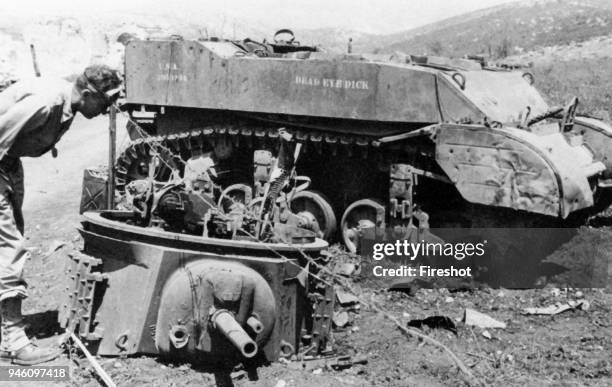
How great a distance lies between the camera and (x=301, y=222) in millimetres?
6684

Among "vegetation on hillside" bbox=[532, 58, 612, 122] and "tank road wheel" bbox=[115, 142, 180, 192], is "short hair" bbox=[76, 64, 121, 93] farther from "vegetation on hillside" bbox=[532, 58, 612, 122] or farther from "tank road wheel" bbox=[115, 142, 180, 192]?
"vegetation on hillside" bbox=[532, 58, 612, 122]

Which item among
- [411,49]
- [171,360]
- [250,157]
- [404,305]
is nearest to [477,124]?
[404,305]

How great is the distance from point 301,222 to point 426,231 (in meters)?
1.76

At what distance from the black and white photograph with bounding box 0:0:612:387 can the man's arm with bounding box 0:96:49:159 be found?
13 mm

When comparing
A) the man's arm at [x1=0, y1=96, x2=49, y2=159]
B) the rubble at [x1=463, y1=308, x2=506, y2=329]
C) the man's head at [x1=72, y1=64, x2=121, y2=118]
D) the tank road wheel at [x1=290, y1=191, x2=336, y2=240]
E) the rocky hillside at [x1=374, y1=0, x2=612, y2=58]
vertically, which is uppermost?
the rocky hillside at [x1=374, y1=0, x2=612, y2=58]

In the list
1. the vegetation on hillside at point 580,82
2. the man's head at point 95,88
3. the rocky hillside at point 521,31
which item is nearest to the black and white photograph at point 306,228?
the man's head at point 95,88

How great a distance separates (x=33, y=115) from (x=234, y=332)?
2005 millimetres

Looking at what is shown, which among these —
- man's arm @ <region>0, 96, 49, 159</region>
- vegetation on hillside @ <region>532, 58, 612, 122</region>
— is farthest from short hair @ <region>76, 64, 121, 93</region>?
vegetation on hillside @ <region>532, 58, 612, 122</region>

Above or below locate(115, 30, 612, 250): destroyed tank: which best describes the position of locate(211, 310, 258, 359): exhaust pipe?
below

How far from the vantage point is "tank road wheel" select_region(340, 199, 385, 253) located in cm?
829

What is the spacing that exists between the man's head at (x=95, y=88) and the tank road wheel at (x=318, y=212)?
3608 mm

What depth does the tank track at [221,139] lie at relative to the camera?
8.69 meters

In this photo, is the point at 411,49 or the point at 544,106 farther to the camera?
the point at 411,49

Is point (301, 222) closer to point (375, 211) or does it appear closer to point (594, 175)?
point (375, 211)
